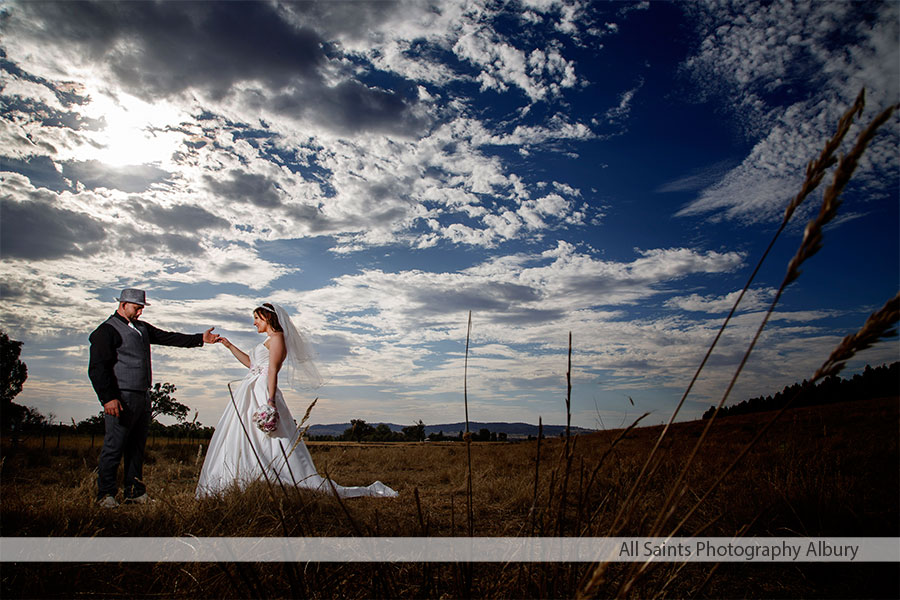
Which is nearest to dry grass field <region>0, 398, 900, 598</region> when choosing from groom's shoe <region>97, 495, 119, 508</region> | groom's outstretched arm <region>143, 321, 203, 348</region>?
groom's shoe <region>97, 495, 119, 508</region>

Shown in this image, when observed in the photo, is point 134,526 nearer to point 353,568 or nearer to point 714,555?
point 353,568

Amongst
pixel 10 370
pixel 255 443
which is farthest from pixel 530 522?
pixel 10 370

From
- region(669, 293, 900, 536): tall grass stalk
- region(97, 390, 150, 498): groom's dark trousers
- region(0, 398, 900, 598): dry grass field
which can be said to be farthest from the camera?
region(97, 390, 150, 498): groom's dark trousers

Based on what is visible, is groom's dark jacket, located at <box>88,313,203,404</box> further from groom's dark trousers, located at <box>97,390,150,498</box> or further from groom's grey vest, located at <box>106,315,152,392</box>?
groom's dark trousers, located at <box>97,390,150,498</box>

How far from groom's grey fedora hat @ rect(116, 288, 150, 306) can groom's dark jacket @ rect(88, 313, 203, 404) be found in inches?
9.6

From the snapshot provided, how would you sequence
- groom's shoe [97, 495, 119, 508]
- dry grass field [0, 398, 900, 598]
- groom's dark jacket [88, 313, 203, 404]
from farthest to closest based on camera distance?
groom's dark jacket [88, 313, 203, 404] < groom's shoe [97, 495, 119, 508] < dry grass field [0, 398, 900, 598]

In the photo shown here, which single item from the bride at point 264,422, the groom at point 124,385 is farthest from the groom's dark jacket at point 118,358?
the bride at point 264,422

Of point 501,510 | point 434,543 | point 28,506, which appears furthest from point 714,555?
point 28,506

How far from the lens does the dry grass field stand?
147 cm

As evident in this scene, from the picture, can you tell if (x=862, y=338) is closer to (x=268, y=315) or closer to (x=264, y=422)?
(x=264, y=422)

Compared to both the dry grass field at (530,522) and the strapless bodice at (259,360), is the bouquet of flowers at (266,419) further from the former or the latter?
the dry grass field at (530,522)

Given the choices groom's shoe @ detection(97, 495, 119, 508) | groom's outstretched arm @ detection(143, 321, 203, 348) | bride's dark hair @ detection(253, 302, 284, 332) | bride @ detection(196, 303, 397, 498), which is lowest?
groom's shoe @ detection(97, 495, 119, 508)

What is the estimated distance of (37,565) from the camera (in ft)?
7.89

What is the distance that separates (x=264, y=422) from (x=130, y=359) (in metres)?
2.04
